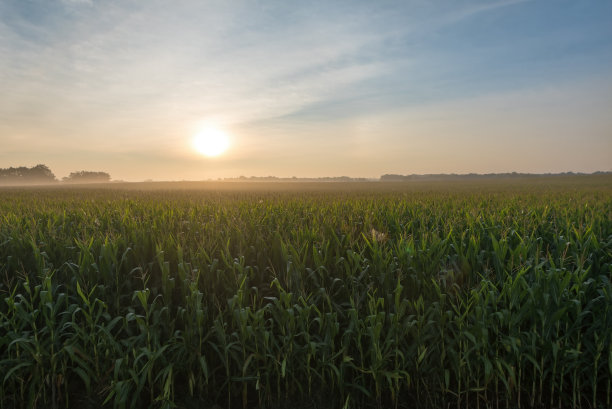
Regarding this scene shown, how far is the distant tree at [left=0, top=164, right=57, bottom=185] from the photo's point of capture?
14376 cm

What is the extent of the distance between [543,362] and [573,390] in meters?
0.37

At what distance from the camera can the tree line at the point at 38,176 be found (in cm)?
14450

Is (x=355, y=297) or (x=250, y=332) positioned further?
(x=355, y=297)

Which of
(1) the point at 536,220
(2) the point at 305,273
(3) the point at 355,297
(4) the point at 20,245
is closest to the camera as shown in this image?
(3) the point at 355,297

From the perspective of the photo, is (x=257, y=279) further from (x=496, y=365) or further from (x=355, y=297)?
(x=496, y=365)

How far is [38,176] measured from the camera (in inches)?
6038

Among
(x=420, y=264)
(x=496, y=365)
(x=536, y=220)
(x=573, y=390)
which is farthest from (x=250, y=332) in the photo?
(x=536, y=220)

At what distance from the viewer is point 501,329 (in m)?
3.99

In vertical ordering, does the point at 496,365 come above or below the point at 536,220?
below

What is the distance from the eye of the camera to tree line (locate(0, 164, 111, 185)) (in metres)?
144

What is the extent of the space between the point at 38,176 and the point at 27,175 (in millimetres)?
3877

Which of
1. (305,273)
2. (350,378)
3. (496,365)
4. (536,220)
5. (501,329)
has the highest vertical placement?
(536,220)

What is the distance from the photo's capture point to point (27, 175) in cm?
Result: 15088

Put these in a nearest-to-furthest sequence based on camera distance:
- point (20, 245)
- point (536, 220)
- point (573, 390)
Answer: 1. point (573, 390)
2. point (20, 245)
3. point (536, 220)
